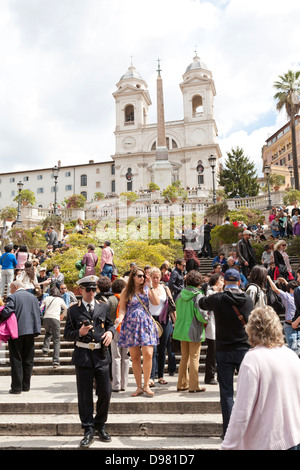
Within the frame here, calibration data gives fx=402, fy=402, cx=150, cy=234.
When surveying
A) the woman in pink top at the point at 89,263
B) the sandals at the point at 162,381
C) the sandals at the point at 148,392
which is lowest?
the sandals at the point at 162,381

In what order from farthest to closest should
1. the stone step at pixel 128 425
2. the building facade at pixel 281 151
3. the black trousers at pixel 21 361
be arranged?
the building facade at pixel 281 151 → the black trousers at pixel 21 361 → the stone step at pixel 128 425

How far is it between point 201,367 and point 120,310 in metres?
2.65

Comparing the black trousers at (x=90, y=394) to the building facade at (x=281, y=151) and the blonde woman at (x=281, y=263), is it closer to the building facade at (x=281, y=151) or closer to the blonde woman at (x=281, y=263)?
the blonde woman at (x=281, y=263)

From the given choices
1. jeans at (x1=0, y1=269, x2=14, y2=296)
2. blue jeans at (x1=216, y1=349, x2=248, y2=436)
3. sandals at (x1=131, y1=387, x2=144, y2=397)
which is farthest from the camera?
jeans at (x1=0, y1=269, x2=14, y2=296)

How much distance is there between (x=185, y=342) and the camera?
252 inches

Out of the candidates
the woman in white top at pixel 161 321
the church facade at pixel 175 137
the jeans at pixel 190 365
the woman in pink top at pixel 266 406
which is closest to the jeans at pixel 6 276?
the woman in white top at pixel 161 321

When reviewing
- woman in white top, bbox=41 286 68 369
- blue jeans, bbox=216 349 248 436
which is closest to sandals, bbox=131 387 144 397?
blue jeans, bbox=216 349 248 436

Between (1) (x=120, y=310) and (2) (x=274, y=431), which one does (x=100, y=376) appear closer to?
(1) (x=120, y=310)

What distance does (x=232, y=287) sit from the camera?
484 cm

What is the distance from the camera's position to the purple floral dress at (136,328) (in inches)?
236

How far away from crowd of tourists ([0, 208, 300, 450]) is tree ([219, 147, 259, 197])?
4775 cm

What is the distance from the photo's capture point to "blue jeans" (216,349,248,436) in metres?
4.44

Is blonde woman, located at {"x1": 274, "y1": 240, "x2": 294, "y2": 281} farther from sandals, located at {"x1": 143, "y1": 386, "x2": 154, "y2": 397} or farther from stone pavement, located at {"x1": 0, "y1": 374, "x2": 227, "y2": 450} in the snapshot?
sandals, located at {"x1": 143, "y1": 386, "x2": 154, "y2": 397}

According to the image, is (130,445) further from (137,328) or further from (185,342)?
(185,342)
